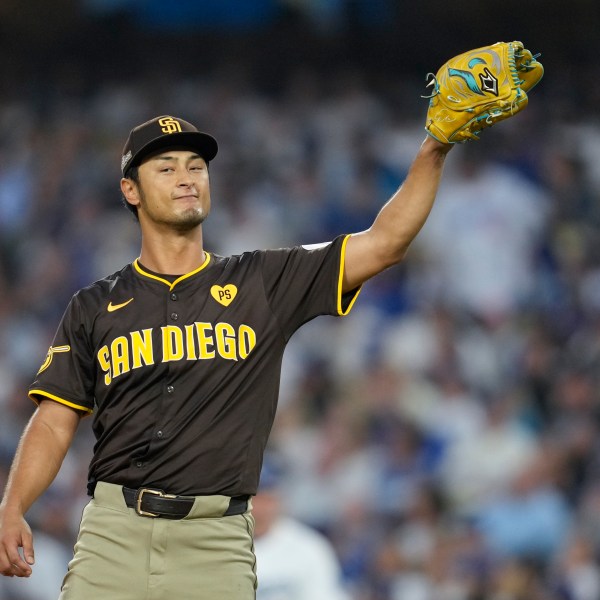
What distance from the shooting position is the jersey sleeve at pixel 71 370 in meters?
3.43

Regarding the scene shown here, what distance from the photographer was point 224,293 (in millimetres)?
3453

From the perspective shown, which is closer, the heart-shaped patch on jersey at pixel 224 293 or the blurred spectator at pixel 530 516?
the heart-shaped patch on jersey at pixel 224 293

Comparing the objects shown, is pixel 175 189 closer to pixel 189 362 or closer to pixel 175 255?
pixel 175 255

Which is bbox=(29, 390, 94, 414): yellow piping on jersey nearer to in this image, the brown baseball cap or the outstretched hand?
the outstretched hand

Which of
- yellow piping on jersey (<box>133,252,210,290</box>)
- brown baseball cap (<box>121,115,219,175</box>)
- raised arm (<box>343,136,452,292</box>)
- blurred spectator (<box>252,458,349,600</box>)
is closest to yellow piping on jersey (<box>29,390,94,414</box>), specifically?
yellow piping on jersey (<box>133,252,210,290</box>)

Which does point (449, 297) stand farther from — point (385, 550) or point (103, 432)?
point (103, 432)

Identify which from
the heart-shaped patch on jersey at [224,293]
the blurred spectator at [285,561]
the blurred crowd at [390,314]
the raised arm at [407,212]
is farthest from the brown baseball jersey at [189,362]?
the blurred crowd at [390,314]

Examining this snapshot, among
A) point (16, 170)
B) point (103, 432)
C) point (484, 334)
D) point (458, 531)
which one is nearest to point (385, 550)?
point (458, 531)

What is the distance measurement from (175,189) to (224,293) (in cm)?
31

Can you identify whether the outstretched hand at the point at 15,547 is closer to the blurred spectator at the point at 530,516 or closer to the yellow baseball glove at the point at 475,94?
the yellow baseball glove at the point at 475,94

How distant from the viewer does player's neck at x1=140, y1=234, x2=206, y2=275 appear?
354 centimetres

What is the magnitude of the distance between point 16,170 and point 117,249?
134 cm

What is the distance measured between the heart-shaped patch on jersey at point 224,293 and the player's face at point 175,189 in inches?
7.5

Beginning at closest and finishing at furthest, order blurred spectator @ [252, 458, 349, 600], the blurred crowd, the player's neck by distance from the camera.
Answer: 1. the player's neck
2. blurred spectator @ [252, 458, 349, 600]
3. the blurred crowd
